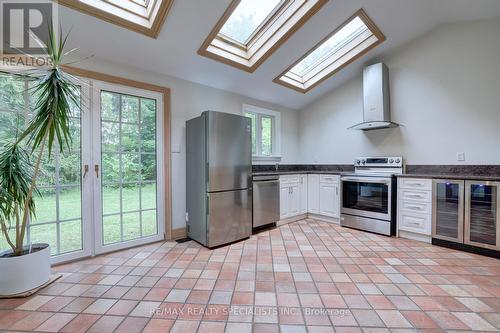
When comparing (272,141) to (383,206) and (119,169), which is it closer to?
(383,206)

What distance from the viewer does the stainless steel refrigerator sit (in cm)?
270

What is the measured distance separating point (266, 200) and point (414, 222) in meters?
2.01

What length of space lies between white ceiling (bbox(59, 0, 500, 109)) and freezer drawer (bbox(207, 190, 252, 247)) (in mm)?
1714

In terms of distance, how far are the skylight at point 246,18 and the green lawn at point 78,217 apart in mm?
2253

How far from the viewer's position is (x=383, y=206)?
3.23 meters

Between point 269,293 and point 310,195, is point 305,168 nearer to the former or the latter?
point 310,195

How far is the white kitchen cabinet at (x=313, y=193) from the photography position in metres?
4.03

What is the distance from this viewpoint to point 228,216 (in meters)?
2.86

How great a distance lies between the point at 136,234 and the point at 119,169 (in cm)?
83

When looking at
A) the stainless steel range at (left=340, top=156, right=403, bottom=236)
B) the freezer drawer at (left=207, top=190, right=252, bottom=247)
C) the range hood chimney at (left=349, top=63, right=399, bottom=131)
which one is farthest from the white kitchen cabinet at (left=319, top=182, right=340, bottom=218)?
the freezer drawer at (left=207, top=190, right=252, bottom=247)

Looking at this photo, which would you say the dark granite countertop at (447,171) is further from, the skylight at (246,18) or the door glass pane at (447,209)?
the skylight at (246,18)

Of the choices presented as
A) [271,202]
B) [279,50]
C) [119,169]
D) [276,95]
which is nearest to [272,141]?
[276,95]

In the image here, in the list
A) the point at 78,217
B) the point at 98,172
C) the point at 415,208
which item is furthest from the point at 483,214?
the point at 78,217

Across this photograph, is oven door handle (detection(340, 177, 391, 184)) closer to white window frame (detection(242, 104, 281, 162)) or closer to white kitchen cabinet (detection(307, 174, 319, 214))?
white kitchen cabinet (detection(307, 174, 319, 214))
